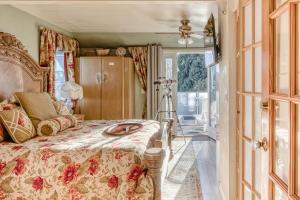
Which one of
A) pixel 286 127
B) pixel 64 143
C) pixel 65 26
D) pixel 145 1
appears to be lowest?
pixel 64 143

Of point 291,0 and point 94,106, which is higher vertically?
point 291,0

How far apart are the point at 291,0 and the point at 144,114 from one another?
5.72 m

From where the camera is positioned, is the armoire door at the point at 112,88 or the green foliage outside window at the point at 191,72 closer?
the armoire door at the point at 112,88

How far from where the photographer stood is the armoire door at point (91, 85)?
6.24 metres

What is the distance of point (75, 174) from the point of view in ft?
7.57

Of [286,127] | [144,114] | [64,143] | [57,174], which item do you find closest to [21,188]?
[57,174]

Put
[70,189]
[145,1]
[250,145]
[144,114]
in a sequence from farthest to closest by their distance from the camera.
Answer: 1. [144,114]
2. [145,1]
3. [70,189]
4. [250,145]

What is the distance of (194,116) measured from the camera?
864cm

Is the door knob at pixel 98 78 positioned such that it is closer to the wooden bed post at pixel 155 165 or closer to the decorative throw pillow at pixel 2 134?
the decorative throw pillow at pixel 2 134

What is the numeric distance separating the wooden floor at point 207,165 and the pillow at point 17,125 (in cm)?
187

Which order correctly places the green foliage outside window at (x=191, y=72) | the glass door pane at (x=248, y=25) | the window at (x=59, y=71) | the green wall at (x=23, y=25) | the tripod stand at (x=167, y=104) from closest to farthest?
the glass door pane at (x=248, y=25) → the green wall at (x=23, y=25) → the window at (x=59, y=71) → the tripod stand at (x=167, y=104) → the green foliage outside window at (x=191, y=72)

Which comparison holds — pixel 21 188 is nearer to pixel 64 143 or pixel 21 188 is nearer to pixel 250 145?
pixel 64 143

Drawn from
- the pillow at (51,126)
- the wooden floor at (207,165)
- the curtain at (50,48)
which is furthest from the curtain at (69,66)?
the pillow at (51,126)

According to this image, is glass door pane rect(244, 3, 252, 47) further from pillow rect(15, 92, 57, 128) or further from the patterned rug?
pillow rect(15, 92, 57, 128)
